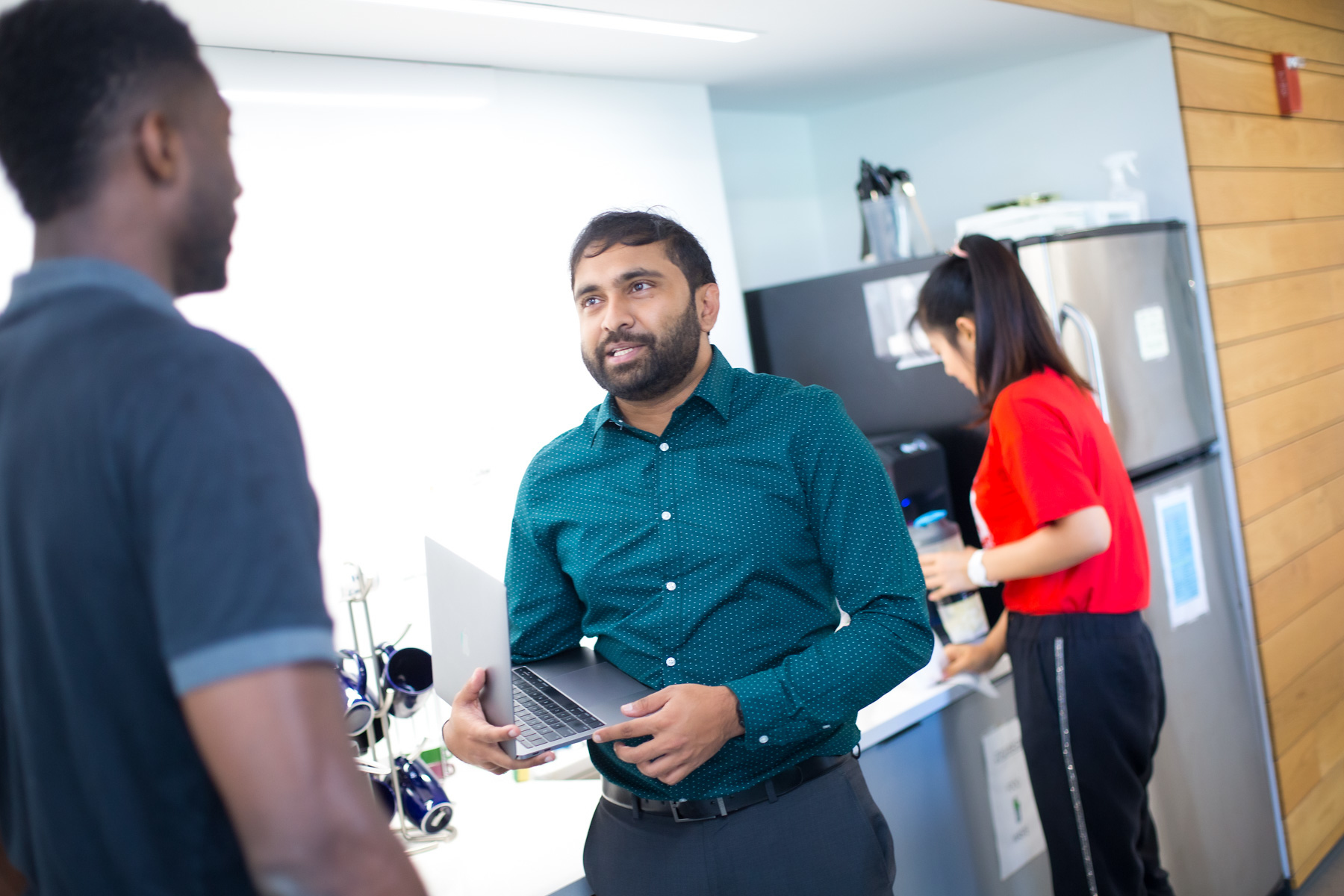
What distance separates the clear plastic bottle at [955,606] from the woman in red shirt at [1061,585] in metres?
0.17

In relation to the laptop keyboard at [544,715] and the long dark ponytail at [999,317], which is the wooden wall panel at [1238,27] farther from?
the laptop keyboard at [544,715]

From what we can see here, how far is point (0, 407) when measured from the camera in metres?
0.61

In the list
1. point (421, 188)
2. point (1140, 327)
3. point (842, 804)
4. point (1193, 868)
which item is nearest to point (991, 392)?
point (1140, 327)

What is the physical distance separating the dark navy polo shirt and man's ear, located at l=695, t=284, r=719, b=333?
104 cm

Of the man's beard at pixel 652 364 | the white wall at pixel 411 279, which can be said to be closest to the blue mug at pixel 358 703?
the white wall at pixel 411 279

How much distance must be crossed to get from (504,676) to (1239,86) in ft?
9.82

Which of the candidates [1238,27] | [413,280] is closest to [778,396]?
[413,280]

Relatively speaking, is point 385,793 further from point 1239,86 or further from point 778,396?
point 1239,86

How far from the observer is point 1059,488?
195 cm

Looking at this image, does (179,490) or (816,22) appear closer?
(179,490)

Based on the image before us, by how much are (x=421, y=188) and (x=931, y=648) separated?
4.43 feet

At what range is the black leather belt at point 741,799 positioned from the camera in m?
1.43

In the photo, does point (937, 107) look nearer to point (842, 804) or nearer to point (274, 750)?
point (842, 804)

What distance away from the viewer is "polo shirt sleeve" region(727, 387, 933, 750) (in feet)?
4.40
